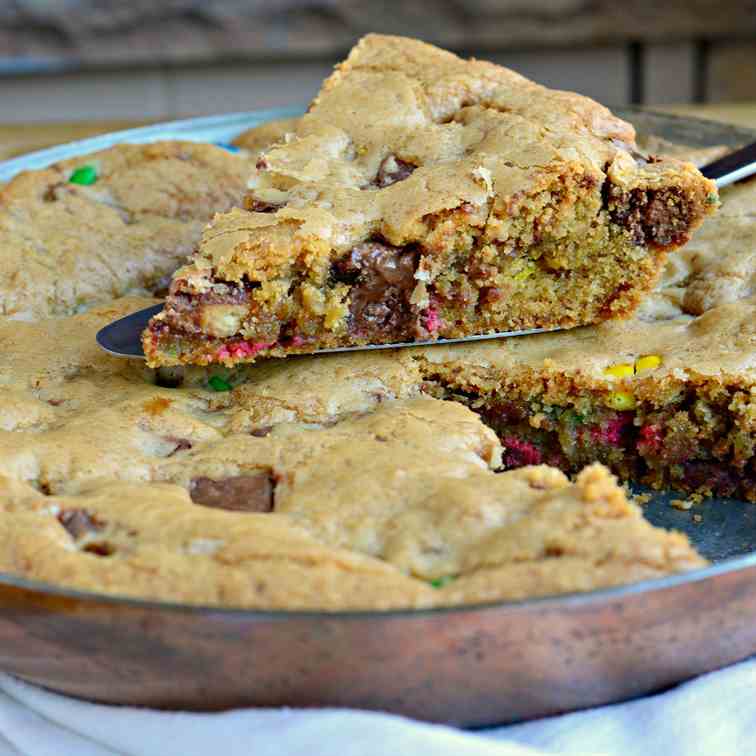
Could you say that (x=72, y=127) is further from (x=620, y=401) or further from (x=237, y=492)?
(x=237, y=492)

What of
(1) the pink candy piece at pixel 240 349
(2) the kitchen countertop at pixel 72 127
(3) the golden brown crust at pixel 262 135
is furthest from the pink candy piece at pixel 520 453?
(2) the kitchen countertop at pixel 72 127

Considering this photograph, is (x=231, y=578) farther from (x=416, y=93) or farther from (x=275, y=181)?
(x=416, y=93)

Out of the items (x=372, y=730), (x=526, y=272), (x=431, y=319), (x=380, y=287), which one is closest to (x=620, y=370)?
(x=526, y=272)

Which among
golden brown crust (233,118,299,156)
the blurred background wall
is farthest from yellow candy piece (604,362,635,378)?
the blurred background wall

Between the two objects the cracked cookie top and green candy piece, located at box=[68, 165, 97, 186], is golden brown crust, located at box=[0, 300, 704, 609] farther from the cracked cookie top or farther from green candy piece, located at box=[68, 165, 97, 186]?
green candy piece, located at box=[68, 165, 97, 186]

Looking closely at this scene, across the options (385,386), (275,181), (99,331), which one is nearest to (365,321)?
(385,386)
